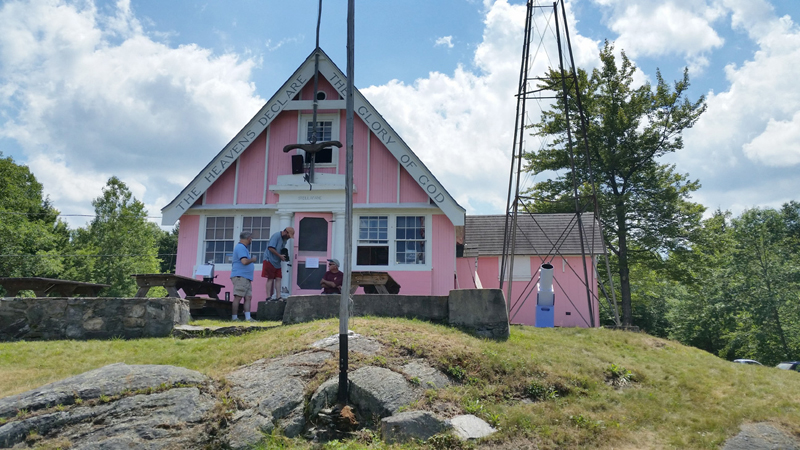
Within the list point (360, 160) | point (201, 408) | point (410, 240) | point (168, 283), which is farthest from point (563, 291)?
point (201, 408)

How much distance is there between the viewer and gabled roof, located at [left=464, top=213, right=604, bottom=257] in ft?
63.4

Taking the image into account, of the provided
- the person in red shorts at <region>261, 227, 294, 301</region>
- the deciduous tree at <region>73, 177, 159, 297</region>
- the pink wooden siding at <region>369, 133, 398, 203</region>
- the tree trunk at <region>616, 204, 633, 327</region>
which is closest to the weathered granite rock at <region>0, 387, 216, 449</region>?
the person in red shorts at <region>261, 227, 294, 301</region>

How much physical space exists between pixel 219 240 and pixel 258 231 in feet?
3.57

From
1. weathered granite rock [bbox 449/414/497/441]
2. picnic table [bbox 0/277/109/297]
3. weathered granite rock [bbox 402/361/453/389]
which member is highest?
picnic table [bbox 0/277/109/297]

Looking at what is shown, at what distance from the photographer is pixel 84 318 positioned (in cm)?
1055

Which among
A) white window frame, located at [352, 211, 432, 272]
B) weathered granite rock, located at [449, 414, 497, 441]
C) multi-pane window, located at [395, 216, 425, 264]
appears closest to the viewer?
weathered granite rock, located at [449, 414, 497, 441]

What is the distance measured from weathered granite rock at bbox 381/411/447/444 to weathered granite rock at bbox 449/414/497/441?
0.15 metres

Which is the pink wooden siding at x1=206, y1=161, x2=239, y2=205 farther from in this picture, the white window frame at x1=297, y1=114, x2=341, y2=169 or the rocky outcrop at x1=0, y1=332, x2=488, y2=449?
the rocky outcrop at x1=0, y1=332, x2=488, y2=449

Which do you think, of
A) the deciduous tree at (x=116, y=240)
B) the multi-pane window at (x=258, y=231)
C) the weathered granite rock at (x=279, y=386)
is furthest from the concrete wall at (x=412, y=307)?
the deciduous tree at (x=116, y=240)

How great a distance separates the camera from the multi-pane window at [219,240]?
1592cm

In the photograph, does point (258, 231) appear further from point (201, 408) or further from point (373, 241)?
point (201, 408)

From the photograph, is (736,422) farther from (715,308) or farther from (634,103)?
(715,308)

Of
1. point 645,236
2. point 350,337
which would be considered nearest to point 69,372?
point 350,337

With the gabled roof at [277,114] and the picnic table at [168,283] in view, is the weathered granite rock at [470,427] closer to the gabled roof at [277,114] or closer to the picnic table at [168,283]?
the picnic table at [168,283]
